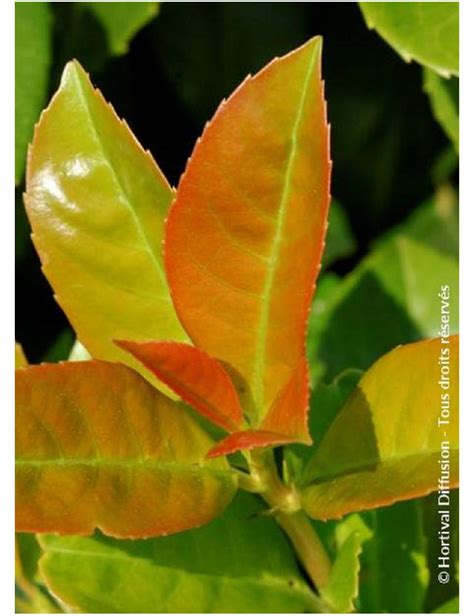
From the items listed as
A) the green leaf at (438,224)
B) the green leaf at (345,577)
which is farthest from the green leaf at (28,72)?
the green leaf at (438,224)

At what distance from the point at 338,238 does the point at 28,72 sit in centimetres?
51

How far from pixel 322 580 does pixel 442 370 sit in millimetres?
194

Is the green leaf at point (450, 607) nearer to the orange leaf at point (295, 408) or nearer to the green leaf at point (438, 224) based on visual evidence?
the orange leaf at point (295, 408)

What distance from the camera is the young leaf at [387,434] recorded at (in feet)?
2.35

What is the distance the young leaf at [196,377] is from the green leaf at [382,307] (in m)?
0.41

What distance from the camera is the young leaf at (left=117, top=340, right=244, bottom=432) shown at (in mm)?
652

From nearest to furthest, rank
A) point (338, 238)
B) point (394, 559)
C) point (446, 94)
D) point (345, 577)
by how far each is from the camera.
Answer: point (345, 577), point (394, 559), point (446, 94), point (338, 238)

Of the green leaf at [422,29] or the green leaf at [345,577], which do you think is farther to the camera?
the green leaf at [422,29]

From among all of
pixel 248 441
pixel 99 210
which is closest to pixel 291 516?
pixel 248 441

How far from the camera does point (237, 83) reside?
1.27m

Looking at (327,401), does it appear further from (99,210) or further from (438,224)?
Result: (438,224)

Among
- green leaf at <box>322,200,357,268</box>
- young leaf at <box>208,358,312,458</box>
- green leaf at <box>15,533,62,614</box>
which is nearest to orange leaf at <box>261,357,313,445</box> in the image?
young leaf at <box>208,358,312,458</box>

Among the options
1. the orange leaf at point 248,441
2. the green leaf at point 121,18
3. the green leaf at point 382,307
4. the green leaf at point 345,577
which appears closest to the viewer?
the orange leaf at point 248,441

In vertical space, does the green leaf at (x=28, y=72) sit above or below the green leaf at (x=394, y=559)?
above
